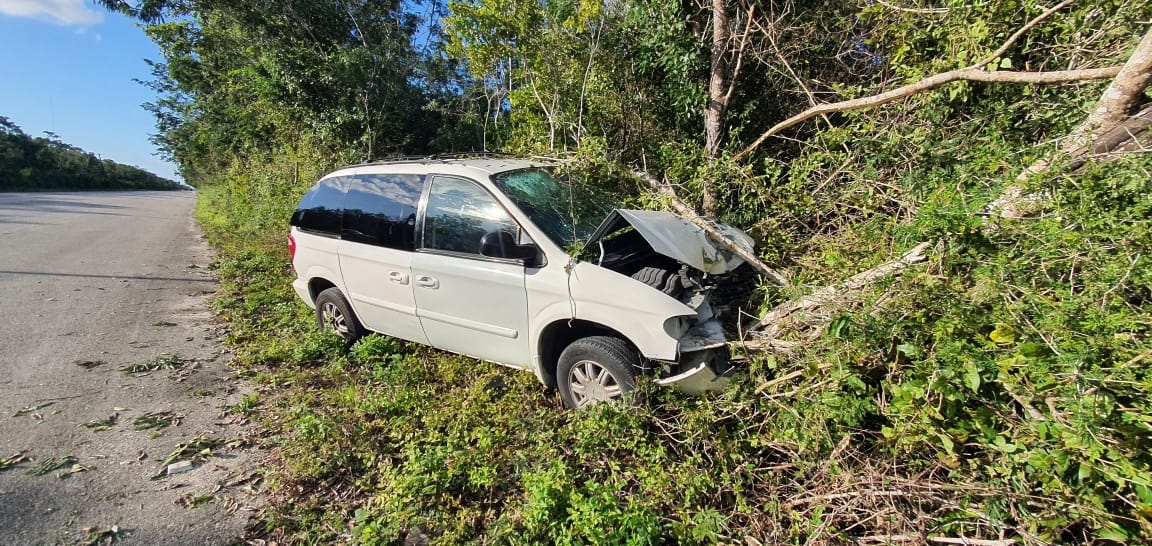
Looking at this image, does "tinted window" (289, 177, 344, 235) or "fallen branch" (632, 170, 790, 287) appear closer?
"fallen branch" (632, 170, 790, 287)

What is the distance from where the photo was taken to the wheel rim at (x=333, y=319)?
4504mm

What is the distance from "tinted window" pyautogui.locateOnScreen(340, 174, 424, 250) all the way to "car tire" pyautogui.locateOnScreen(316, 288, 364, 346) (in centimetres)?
67

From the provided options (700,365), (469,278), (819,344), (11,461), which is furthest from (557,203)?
(11,461)

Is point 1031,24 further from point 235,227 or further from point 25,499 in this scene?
point 235,227

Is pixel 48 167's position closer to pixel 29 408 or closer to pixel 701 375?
pixel 29 408

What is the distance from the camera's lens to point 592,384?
3.01 m

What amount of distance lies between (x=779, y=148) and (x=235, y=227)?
1282 cm

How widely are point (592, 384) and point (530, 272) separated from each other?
84cm

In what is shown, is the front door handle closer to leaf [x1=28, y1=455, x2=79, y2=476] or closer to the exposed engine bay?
the exposed engine bay

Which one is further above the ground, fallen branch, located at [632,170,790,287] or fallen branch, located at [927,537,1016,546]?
fallen branch, located at [632,170,790,287]

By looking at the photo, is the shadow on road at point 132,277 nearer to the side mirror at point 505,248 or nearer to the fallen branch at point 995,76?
the side mirror at point 505,248

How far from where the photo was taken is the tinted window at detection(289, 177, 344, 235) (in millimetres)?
4254

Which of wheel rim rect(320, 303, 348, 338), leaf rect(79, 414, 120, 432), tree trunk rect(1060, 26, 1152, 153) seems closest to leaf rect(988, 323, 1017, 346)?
tree trunk rect(1060, 26, 1152, 153)

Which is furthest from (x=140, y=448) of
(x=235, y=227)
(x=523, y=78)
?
(x=235, y=227)
